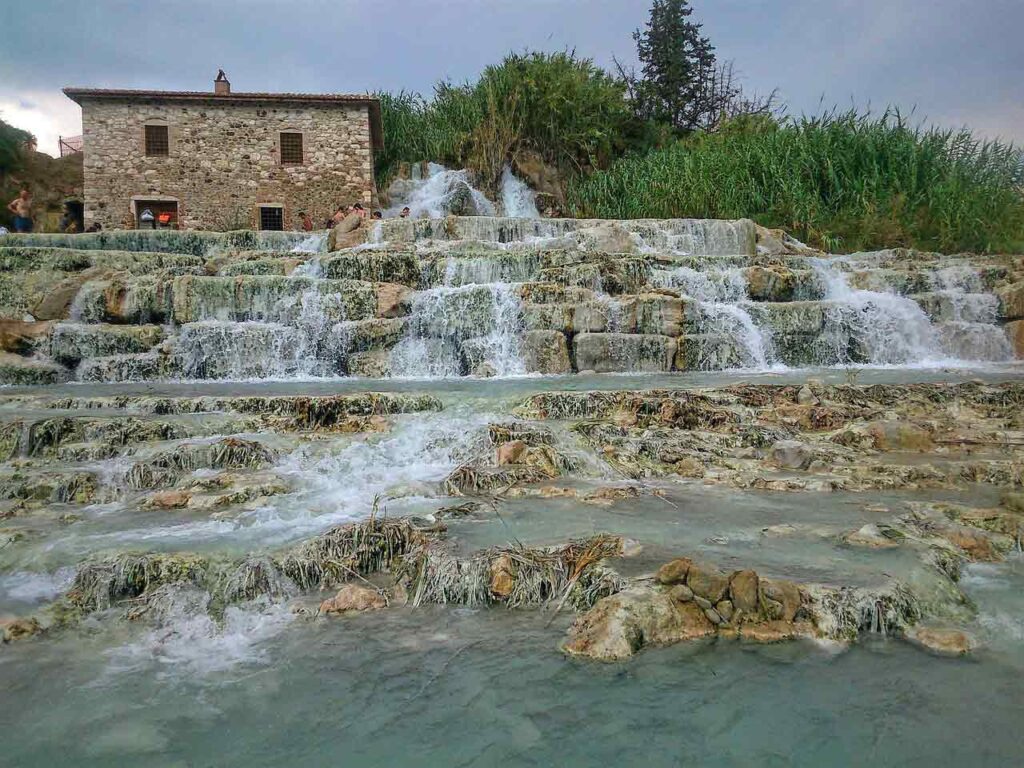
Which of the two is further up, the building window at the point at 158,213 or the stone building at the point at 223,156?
the stone building at the point at 223,156

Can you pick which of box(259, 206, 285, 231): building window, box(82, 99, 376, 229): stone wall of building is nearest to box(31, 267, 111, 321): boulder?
box(82, 99, 376, 229): stone wall of building

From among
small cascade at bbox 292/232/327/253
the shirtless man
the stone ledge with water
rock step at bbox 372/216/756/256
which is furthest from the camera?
the shirtless man

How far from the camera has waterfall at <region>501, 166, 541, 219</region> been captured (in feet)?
68.2

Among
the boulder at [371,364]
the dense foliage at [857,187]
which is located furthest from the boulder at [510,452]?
the dense foliage at [857,187]

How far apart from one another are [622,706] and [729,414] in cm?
409

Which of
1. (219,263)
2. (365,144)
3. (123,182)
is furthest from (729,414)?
(123,182)

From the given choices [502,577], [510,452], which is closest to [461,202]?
[510,452]

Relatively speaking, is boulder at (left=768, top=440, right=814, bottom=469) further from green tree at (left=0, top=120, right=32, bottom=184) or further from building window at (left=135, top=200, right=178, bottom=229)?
green tree at (left=0, top=120, right=32, bottom=184)

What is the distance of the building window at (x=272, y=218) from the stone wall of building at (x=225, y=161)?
145mm

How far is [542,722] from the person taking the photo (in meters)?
2.26

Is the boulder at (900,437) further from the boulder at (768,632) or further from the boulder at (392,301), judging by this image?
the boulder at (392,301)

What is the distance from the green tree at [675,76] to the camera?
2556 cm

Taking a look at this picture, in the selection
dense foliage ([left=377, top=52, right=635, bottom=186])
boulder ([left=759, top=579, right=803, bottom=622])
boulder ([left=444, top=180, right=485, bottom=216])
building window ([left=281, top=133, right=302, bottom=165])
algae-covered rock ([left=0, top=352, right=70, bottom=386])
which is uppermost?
dense foliage ([left=377, top=52, right=635, bottom=186])

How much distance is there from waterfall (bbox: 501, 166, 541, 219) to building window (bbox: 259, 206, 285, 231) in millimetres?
5905
